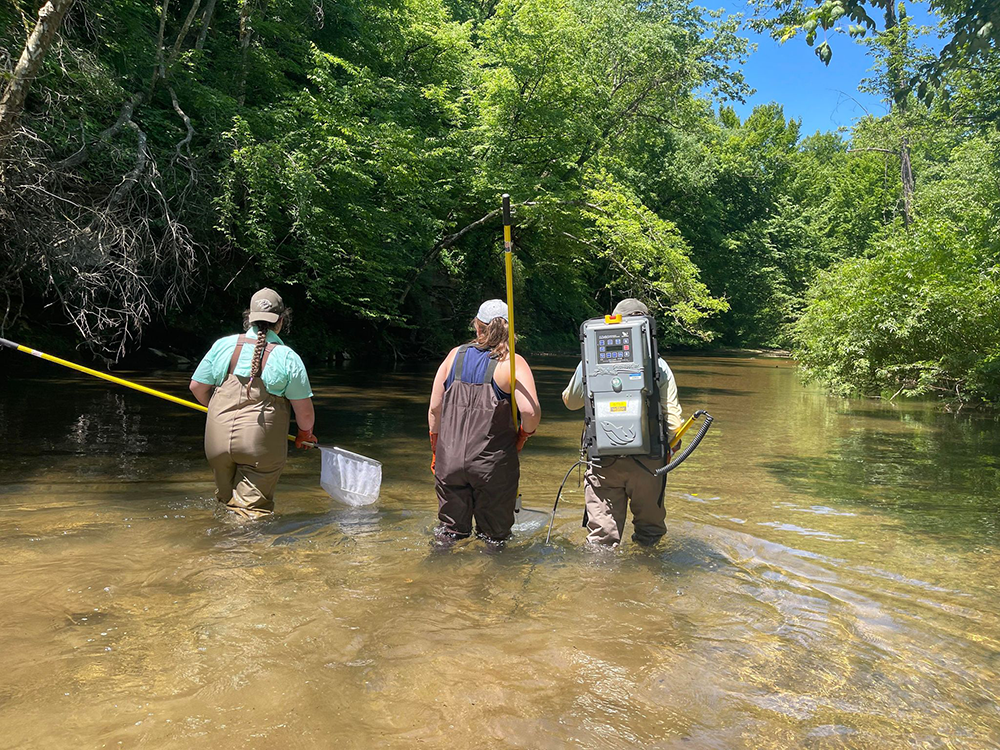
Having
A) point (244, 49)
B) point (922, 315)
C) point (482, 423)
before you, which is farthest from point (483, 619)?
point (244, 49)

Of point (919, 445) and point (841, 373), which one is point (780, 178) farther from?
point (919, 445)

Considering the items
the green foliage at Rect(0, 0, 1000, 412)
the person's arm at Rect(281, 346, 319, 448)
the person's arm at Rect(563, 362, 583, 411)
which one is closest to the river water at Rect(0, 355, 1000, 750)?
the person's arm at Rect(281, 346, 319, 448)

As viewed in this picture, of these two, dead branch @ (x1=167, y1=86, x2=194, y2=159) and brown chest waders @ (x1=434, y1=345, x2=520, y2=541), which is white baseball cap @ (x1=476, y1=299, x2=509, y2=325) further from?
dead branch @ (x1=167, y1=86, x2=194, y2=159)

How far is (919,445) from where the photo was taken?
12289mm

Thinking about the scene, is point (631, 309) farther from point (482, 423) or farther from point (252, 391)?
point (252, 391)

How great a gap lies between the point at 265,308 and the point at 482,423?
1.75 metres

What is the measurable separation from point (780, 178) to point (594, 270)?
30.2m

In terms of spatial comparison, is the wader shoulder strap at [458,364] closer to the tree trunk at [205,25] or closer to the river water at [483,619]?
the river water at [483,619]

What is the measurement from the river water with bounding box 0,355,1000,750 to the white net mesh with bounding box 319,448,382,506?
0.18 metres

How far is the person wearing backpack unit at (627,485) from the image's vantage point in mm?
5617

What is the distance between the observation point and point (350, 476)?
698 cm

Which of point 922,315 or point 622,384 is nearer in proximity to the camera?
point 622,384

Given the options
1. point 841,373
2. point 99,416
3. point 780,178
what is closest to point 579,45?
point 841,373

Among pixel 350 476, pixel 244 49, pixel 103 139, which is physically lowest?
pixel 350 476
